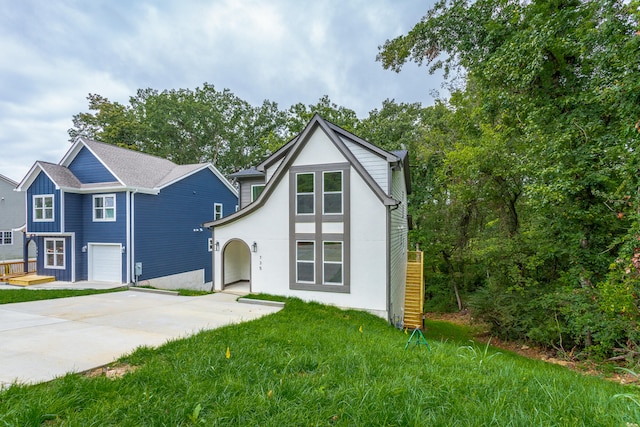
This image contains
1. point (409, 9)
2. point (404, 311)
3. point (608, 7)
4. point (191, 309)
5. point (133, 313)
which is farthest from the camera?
point (404, 311)

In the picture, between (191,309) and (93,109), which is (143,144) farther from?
(191,309)

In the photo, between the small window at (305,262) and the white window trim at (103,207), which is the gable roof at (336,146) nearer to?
the small window at (305,262)

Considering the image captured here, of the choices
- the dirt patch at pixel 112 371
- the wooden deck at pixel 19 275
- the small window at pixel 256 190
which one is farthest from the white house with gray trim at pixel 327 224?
the wooden deck at pixel 19 275

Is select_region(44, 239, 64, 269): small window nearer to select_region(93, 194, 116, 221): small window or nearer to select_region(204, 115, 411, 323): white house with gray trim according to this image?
select_region(93, 194, 116, 221): small window

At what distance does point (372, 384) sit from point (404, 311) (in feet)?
33.0

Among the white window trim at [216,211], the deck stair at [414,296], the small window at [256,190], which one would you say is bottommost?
the deck stair at [414,296]

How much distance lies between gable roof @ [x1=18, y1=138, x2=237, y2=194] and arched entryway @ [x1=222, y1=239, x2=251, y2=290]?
231 inches

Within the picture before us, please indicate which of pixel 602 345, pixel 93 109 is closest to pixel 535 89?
pixel 602 345

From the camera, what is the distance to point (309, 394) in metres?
3.04

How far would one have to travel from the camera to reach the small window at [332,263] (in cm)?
952

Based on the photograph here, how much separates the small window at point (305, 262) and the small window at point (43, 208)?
1333 centimetres

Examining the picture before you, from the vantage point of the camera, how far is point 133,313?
7492 mm

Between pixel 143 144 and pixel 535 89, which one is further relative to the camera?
pixel 143 144

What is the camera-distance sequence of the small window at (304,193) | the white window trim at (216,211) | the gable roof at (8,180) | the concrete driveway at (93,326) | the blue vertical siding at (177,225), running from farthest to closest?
the gable roof at (8,180) → the white window trim at (216,211) → the blue vertical siding at (177,225) → the small window at (304,193) → the concrete driveway at (93,326)
